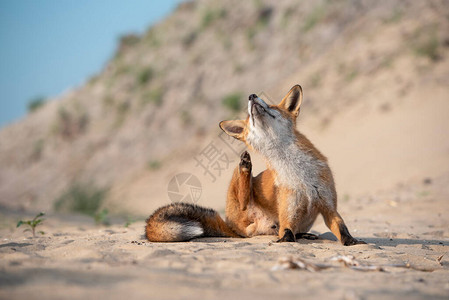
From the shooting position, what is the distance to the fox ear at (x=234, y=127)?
540 cm

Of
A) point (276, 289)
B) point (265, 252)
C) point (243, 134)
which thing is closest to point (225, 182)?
point (243, 134)

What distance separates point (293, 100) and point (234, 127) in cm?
88

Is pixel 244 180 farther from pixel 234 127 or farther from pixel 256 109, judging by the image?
pixel 256 109

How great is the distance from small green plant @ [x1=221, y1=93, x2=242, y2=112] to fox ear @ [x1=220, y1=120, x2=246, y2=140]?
51.1 feet

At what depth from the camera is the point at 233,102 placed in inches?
829

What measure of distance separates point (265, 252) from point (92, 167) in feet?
69.5

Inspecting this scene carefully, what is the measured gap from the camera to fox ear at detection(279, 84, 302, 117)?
17.8ft

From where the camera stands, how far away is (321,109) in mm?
17500

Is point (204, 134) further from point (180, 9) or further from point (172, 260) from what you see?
point (172, 260)

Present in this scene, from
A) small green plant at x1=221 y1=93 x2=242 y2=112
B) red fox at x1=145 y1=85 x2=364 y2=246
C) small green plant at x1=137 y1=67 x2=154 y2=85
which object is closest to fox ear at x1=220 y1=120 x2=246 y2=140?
red fox at x1=145 y1=85 x2=364 y2=246

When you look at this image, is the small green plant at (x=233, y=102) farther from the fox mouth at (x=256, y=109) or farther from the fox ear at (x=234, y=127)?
the fox mouth at (x=256, y=109)

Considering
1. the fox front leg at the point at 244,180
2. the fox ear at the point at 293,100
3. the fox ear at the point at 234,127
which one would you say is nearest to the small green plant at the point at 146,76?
the fox ear at the point at 234,127

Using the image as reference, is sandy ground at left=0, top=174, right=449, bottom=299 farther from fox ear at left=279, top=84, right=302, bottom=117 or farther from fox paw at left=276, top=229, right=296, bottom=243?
fox ear at left=279, top=84, right=302, bottom=117

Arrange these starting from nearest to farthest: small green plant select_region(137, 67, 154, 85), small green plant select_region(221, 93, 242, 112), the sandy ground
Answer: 1. the sandy ground
2. small green plant select_region(221, 93, 242, 112)
3. small green plant select_region(137, 67, 154, 85)
